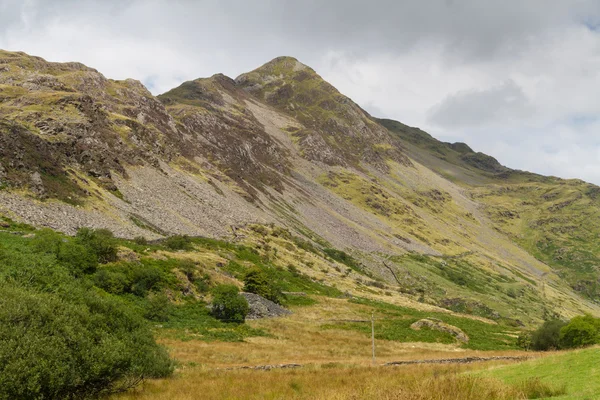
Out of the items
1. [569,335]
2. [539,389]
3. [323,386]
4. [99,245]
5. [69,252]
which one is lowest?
[569,335]

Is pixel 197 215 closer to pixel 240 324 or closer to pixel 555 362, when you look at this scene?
pixel 240 324

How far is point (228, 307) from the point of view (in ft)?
144

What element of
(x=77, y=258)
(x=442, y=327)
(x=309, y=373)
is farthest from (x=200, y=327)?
(x=442, y=327)

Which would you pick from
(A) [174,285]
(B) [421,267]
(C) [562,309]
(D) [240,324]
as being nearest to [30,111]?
(A) [174,285]

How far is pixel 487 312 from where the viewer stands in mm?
96812

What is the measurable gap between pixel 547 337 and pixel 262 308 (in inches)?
1384

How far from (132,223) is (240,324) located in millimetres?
32297

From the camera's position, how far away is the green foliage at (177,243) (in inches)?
2401

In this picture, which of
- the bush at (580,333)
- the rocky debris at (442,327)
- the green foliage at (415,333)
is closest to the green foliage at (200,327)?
the green foliage at (415,333)

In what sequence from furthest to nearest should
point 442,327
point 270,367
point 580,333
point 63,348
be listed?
point 442,327
point 580,333
point 270,367
point 63,348

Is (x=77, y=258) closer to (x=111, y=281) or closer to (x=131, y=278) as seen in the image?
(x=111, y=281)

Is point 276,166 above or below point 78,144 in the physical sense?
above

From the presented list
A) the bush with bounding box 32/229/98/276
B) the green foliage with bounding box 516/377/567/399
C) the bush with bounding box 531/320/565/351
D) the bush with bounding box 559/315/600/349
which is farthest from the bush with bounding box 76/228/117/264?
the bush with bounding box 531/320/565/351

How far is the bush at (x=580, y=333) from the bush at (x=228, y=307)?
116 ft
